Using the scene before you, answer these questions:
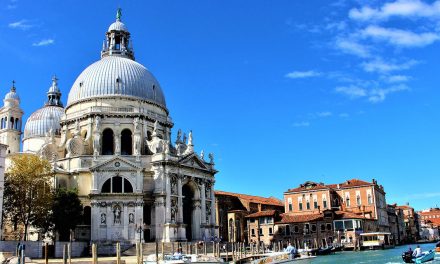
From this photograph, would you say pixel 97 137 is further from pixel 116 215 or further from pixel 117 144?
pixel 116 215

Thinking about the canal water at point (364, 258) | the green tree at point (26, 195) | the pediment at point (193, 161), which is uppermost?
the pediment at point (193, 161)

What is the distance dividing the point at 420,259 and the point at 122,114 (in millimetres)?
28137

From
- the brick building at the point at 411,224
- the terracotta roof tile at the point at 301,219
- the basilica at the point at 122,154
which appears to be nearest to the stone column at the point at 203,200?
the basilica at the point at 122,154

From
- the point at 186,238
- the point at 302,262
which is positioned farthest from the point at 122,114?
the point at 302,262

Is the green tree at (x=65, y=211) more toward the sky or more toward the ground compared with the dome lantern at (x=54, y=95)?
more toward the ground

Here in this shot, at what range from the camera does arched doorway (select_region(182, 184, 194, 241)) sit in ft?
156

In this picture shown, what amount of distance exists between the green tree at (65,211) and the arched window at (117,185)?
2788 mm

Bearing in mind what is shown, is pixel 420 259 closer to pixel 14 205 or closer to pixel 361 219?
pixel 361 219

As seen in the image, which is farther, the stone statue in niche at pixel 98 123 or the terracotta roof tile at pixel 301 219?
the terracotta roof tile at pixel 301 219

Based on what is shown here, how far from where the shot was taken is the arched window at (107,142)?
159ft

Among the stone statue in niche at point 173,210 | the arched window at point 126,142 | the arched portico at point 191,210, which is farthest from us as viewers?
the arched window at point 126,142

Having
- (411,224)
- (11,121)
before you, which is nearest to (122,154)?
(11,121)

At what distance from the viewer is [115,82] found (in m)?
49.6

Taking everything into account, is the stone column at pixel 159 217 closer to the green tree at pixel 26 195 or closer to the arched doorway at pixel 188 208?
the arched doorway at pixel 188 208
